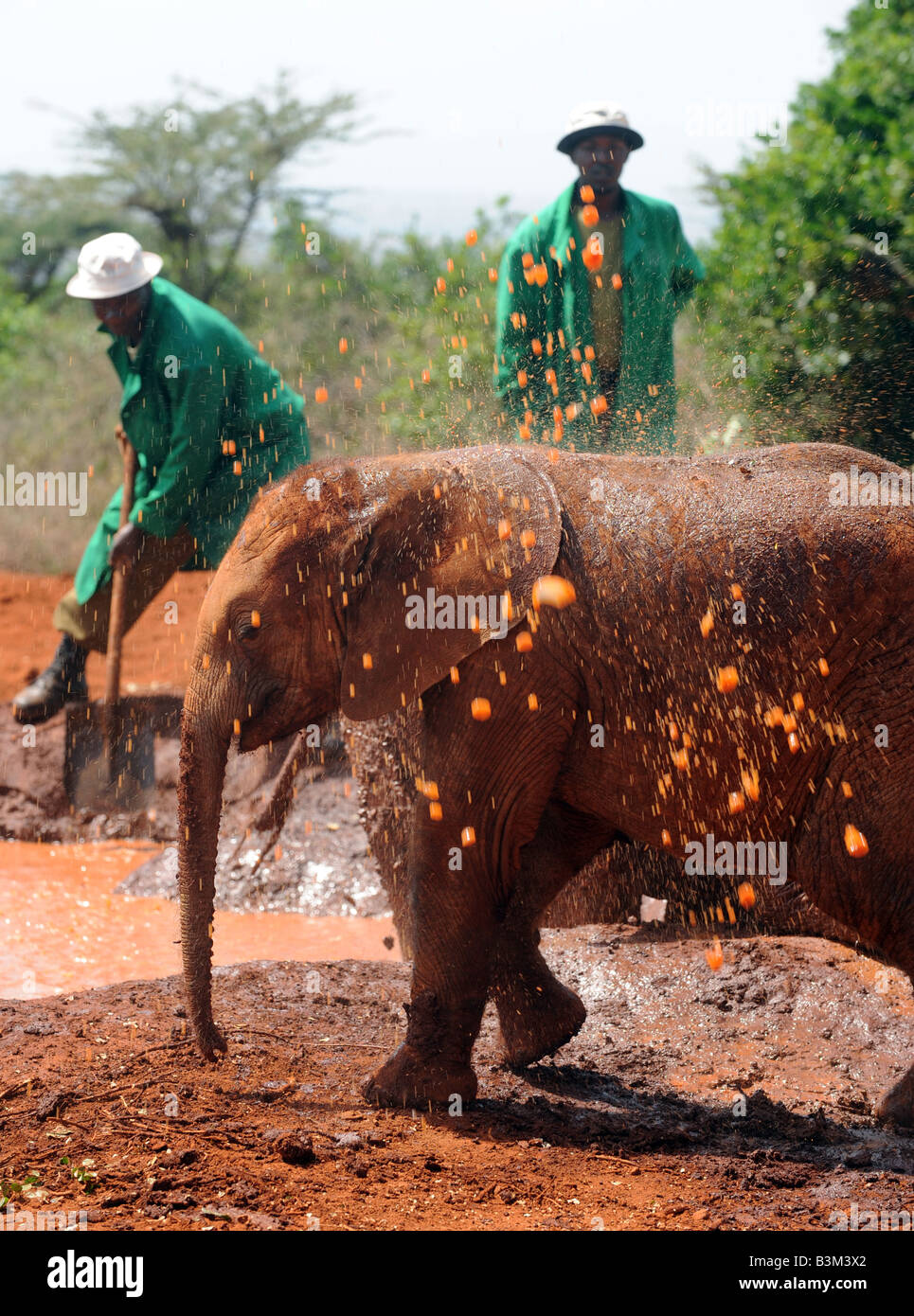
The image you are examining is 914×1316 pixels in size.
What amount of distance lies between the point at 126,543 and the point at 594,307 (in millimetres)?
3277

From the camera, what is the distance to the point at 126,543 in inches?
349

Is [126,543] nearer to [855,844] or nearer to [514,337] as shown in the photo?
[514,337]

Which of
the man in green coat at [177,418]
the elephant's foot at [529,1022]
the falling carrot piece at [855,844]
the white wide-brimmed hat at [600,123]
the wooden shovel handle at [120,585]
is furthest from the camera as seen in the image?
the wooden shovel handle at [120,585]

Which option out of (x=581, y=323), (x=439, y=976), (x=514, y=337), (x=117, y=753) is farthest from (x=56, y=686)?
(x=439, y=976)

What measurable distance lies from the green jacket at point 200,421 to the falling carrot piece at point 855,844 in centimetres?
497

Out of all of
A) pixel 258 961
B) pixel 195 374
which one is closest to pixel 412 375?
pixel 195 374

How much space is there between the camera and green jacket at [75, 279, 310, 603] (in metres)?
8.42

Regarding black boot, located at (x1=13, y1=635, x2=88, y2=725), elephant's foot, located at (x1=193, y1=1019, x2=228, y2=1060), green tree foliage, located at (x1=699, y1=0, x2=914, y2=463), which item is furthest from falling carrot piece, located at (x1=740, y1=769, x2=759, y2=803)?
black boot, located at (x1=13, y1=635, x2=88, y2=725)

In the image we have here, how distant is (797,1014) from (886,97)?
7.12m

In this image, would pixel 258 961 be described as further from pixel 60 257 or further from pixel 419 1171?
pixel 60 257

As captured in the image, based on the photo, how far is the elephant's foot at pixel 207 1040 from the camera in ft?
16.0

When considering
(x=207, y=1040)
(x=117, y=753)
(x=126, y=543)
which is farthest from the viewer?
(x=117, y=753)

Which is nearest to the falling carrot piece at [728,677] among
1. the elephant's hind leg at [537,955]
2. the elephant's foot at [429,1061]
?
the elephant's hind leg at [537,955]

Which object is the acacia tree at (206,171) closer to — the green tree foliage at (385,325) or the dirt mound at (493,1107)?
the green tree foliage at (385,325)
